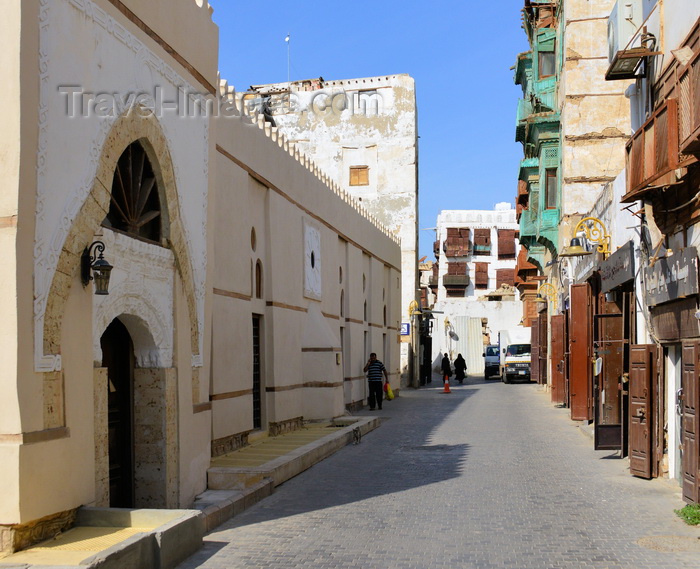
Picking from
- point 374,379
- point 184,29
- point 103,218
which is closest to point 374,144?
point 374,379

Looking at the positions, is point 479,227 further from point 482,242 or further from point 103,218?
point 103,218

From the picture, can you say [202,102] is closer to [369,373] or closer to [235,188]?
[235,188]

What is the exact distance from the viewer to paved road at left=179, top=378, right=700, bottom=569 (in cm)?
754

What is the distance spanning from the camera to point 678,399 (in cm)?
1042

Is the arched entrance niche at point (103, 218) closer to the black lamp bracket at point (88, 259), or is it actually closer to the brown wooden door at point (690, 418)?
the black lamp bracket at point (88, 259)

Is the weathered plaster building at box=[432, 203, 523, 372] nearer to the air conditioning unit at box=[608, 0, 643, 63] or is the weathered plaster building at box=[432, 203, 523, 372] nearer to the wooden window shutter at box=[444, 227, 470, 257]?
the wooden window shutter at box=[444, 227, 470, 257]

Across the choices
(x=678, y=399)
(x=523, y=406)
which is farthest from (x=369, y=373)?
(x=678, y=399)

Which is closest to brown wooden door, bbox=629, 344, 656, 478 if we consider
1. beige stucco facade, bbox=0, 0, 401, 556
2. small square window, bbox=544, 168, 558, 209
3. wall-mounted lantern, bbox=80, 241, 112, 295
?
beige stucco facade, bbox=0, 0, 401, 556

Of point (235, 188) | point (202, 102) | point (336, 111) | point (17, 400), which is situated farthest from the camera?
point (336, 111)

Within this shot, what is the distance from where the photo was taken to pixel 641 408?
450 inches

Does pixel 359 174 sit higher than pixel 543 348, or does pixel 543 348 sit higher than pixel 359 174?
pixel 359 174

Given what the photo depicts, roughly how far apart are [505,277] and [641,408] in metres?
58.8

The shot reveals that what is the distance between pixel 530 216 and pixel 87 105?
83.2 feet

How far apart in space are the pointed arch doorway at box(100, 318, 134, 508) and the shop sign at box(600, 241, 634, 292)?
7.69 meters
